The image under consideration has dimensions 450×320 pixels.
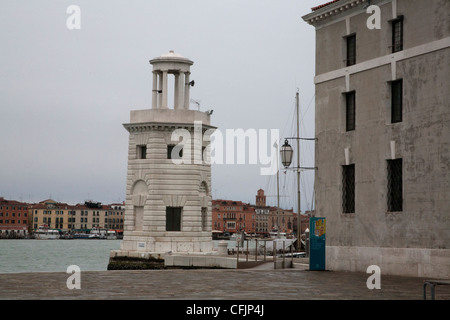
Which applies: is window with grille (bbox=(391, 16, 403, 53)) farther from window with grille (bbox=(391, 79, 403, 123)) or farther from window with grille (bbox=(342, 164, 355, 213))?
window with grille (bbox=(342, 164, 355, 213))

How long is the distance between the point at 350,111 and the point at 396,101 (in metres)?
2.57

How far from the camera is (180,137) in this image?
5534cm

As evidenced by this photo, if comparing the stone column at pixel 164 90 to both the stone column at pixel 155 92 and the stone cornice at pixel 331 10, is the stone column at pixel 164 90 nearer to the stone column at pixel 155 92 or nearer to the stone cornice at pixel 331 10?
the stone column at pixel 155 92

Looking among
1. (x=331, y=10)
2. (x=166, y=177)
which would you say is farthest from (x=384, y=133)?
(x=166, y=177)

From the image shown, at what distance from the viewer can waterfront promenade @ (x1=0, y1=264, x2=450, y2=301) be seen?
16.6 m

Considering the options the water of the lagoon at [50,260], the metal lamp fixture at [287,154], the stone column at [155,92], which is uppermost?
the stone column at [155,92]

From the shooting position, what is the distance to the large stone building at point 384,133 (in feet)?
79.4

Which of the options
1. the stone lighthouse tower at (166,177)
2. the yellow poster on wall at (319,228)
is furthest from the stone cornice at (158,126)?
the yellow poster on wall at (319,228)

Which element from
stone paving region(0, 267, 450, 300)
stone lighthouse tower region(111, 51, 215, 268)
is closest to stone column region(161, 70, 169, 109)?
stone lighthouse tower region(111, 51, 215, 268)

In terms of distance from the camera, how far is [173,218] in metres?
55.1

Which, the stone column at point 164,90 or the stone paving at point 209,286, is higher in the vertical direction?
the stone column at point 164,90

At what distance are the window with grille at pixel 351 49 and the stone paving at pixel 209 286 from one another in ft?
28.3
